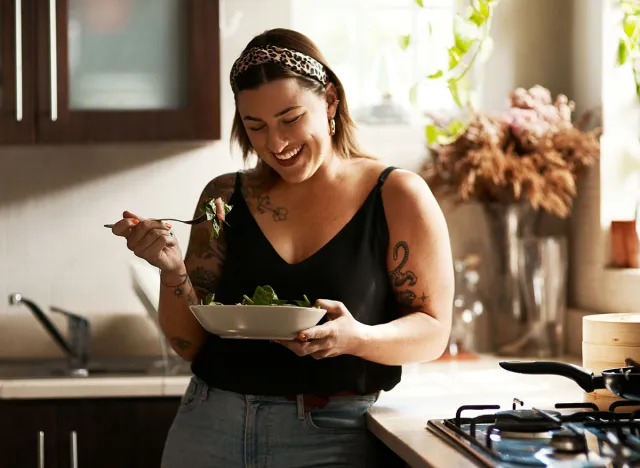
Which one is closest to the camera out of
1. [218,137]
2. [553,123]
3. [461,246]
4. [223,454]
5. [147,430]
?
[223,454]

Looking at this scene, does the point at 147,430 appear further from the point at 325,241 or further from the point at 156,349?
the point at 325,241

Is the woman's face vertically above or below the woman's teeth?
above

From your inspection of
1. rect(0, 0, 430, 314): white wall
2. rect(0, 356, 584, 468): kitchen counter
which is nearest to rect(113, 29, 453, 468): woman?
rect(0, 356, 584, 468): kitchen counter

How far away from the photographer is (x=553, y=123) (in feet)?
9.30

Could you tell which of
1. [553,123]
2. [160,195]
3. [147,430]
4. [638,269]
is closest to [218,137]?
[160,195]

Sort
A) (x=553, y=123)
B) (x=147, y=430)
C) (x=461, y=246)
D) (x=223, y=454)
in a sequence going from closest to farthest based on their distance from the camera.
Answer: (x=223, y=454) < (x=147, y=430) < (x=553, y=123) < (x=461, y=246)

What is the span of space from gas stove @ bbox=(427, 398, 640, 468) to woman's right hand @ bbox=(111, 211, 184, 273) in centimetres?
58

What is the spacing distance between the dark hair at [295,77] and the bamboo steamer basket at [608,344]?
23.2 inches

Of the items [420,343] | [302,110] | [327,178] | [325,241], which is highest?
[302,110]

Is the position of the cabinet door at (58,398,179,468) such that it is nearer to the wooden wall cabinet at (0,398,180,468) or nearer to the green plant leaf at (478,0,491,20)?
the wooden wall cabinet at (0,398,180,468)

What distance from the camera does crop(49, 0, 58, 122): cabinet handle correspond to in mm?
2594

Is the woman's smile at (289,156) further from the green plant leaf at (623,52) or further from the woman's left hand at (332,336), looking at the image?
the green plant leaf at (623,52)

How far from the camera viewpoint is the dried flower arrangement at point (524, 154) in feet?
9.12

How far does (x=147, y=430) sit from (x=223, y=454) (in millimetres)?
670
